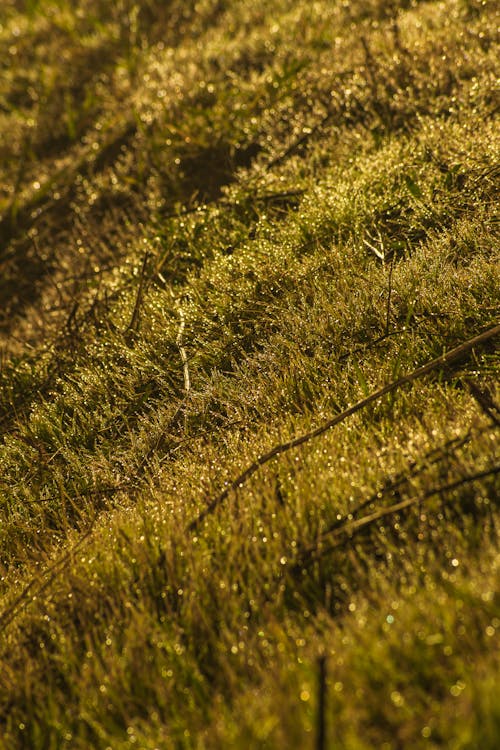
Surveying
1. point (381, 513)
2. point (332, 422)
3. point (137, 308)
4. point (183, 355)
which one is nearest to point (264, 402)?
point (332, 422)

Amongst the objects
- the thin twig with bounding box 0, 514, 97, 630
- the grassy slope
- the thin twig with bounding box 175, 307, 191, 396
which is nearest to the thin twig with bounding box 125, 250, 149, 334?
the grassy slope

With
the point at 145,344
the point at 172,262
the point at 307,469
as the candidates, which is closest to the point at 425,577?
the point at 307,469

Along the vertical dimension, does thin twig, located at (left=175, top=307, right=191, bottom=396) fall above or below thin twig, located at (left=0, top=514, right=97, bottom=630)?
below

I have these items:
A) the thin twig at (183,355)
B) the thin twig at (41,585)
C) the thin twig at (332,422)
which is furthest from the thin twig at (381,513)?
Answer: the thin twig at (183,355)

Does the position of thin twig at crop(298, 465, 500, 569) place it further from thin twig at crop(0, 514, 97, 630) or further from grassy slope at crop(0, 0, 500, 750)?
thin twig at crop(0, 514, 97, 630)

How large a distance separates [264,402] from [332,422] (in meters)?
0.46

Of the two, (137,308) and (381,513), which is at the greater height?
(137,308)

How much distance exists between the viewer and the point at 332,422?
2.09m

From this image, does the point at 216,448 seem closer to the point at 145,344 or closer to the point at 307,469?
the point at 307,469

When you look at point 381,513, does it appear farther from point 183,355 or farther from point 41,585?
point 183,355

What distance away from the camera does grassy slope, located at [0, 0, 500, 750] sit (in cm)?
145

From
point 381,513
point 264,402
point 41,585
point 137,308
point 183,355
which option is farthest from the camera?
point 137,308

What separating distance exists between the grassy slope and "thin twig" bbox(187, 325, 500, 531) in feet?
0.11

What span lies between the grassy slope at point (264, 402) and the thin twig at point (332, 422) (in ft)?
0.11
